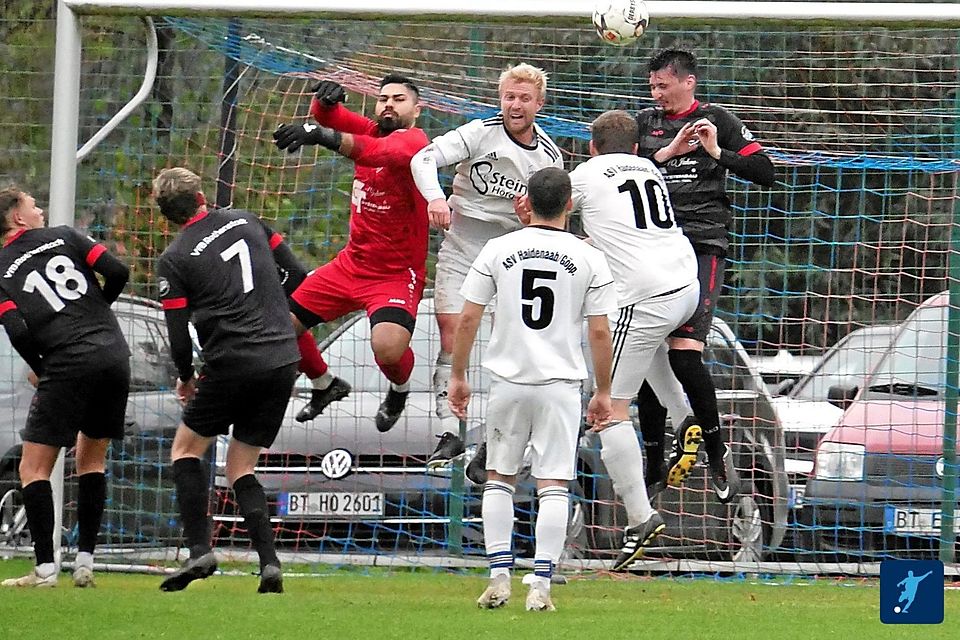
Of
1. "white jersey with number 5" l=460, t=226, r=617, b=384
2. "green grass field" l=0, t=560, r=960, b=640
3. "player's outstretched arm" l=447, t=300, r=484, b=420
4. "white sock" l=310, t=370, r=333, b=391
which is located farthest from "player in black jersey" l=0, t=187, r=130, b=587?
"white jersey with number 5" l=460, t=226, r=617, b=384

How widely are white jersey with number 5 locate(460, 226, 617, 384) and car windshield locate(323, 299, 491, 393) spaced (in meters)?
3.26

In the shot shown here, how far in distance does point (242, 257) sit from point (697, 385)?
8.20 feet

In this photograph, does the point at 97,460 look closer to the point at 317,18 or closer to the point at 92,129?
the point at 317,18

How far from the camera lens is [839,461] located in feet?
35.0

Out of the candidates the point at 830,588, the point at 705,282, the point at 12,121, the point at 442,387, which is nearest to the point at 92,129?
the point at 12,121

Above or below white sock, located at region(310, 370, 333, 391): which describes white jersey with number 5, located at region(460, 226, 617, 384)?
Result: above

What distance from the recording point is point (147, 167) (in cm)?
1161

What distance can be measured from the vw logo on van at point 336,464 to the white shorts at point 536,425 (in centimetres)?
272

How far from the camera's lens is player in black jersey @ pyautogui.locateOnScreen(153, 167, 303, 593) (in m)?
8.17

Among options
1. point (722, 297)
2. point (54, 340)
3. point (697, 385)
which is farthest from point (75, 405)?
point (722, 297)

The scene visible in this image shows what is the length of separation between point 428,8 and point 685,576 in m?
3.96

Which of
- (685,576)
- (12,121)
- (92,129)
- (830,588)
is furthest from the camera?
(12,121)

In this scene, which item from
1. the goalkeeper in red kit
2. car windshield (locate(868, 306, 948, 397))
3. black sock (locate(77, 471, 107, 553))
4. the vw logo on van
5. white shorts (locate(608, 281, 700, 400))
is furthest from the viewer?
car windshield (locate(868, 306, 948, 397))

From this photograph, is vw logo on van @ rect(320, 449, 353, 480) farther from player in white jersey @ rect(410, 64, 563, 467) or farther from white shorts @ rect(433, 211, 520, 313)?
white shorts @ rect(433, 211, 520, 313)
